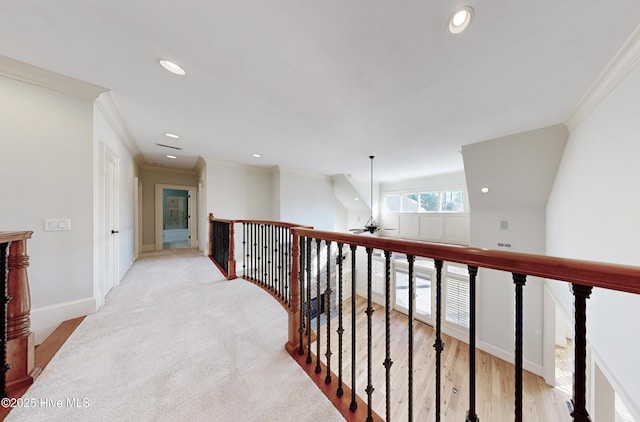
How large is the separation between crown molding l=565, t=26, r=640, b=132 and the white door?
4.92 m

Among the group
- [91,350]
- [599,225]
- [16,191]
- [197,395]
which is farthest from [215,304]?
[599,225]

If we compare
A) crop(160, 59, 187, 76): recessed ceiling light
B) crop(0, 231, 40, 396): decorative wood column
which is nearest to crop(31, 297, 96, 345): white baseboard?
crop(0, 231, 40, 396): decorative wood column

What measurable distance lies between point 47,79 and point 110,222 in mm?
1692

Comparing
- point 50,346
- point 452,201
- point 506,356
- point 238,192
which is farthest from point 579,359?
point 452,201

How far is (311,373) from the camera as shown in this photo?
1.39m

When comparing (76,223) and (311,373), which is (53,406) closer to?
(311,373)

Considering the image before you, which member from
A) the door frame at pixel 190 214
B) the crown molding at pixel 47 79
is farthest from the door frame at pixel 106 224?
the door frame at pixel 190 214

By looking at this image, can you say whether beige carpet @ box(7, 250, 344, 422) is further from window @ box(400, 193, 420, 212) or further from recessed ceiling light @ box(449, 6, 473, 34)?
window @ box(400, 193, 420, 212)

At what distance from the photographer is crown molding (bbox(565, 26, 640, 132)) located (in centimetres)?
151

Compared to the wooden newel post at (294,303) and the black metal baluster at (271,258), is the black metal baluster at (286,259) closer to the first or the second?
the wooden newel post at (294,303)

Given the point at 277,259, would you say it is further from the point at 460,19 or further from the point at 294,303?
the point at 460,19

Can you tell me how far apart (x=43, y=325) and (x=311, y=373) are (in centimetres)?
249

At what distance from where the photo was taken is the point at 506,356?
13.9 feet

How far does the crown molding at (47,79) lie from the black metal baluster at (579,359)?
356 cm
